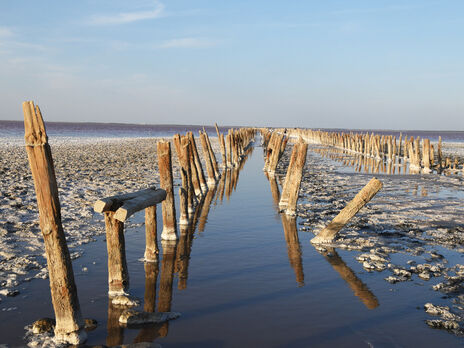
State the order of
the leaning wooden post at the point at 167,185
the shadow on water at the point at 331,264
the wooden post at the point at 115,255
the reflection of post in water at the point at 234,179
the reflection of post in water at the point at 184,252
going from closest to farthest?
the wooden post at the point at 115,255 < the shadow on water at the point at 331,264 < the reflection of post in water at the point at 184,252 < the leaning wooden post at the point at 167,185 < the reflection of post in water at the point at 234,179

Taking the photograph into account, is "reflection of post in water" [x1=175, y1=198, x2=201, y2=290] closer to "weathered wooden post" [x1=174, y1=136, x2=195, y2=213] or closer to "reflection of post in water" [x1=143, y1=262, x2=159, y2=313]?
"reflection of post in water" [x1=143, y1=262, x2=159, y2=313]

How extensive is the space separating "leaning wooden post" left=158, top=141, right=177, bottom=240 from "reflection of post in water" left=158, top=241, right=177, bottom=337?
0.81ft

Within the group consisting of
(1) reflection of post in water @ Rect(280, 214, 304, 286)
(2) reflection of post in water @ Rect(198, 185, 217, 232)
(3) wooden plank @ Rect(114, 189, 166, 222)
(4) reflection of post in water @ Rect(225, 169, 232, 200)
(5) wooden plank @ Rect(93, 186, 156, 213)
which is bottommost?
(4) reflection of post in water @ Rect(225, 169, 232, 200)

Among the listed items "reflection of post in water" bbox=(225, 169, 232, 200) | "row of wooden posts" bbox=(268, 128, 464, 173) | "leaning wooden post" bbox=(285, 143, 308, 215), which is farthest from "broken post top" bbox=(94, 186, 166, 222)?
"reflection of post in water" bbox=(225, 169, 232, 200)

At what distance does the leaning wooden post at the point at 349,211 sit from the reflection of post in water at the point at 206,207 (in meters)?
2.75

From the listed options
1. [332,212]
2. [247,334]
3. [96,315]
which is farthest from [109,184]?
[247,334]

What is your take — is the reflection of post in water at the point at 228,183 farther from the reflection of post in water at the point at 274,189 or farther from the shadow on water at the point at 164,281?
the shadow on water at the point at 164,281

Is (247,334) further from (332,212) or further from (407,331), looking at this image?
(332,212)

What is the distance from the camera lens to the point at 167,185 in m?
8.01

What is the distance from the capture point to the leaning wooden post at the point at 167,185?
7918mm

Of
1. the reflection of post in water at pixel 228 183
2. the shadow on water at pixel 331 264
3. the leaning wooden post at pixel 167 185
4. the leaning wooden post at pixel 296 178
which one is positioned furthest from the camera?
the reflection of post in water at pixel 228 183

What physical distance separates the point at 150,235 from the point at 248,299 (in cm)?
209

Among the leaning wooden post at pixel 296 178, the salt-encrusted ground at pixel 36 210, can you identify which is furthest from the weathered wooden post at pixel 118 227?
the leaning wooden post at pixel 296 178

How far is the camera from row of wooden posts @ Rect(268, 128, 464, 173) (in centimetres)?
2444
